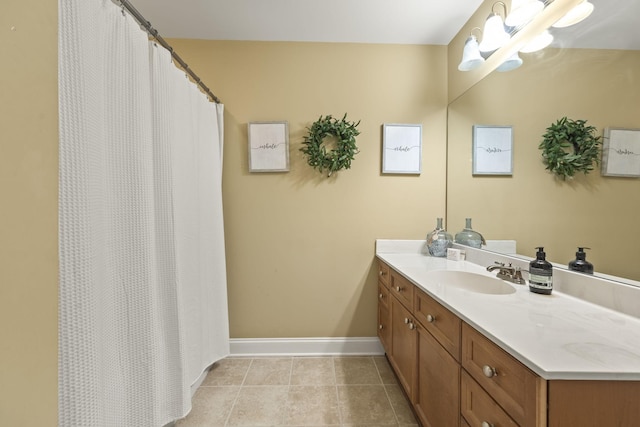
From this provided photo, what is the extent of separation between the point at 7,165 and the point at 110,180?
514 millimetres

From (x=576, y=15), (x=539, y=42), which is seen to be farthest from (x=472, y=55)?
(x=576, y=15)

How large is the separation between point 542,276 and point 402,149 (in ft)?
4.27

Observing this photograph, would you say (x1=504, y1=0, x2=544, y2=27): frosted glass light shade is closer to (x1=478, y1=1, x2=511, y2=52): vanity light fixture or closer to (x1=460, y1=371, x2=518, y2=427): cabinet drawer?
(x1=478, y1=1, x2=511, y2=52): vanity light fixture

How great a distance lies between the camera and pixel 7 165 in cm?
46

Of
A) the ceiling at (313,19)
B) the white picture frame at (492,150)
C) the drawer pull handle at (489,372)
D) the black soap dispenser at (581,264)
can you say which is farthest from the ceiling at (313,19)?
the drawer pull handle at (489,372)

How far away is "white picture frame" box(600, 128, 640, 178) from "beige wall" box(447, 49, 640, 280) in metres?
0.02

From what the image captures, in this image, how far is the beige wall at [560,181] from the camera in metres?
0.91

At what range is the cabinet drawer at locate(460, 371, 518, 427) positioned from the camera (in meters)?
0.71

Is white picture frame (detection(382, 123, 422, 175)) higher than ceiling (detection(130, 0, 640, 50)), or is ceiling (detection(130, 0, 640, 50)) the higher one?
ceiling (detection(130, 0, 640, 50))

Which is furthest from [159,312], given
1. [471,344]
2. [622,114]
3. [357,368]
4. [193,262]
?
[622,114]

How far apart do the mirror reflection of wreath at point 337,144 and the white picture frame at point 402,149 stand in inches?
11.1

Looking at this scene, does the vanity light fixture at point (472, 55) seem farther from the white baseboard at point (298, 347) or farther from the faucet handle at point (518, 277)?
the white baseboard at point (298, 347)

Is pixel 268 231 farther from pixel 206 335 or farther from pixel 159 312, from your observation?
pixel 159 312

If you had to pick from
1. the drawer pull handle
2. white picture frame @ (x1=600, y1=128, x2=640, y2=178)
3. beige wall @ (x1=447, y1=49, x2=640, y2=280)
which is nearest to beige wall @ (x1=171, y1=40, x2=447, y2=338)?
beige wall @ (x1=447, y1=49, x2=640, y2=280)
